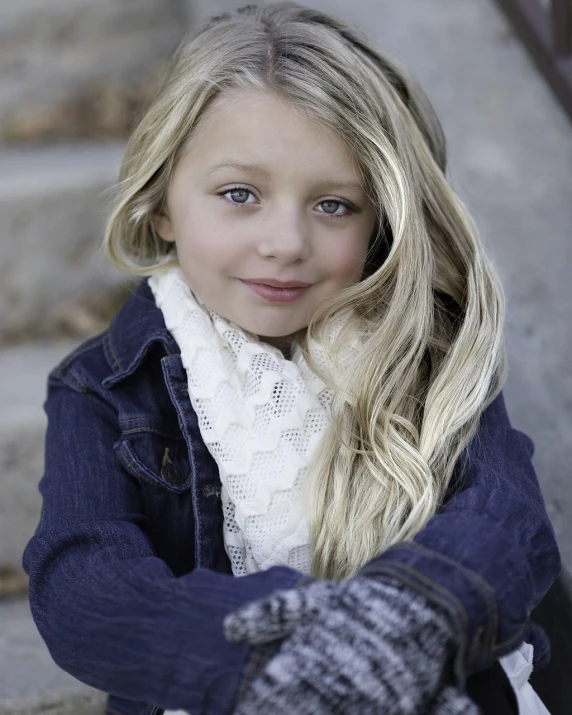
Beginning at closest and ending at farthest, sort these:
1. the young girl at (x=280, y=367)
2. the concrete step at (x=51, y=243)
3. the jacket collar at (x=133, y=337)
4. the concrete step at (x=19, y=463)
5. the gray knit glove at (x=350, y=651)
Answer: the gray knit glove at (x=350, y=651) < the young girl at (x=280, y=367) < the jacket collar at (x=133, y=337) < the concrete step at (x=19, y=463) < the concrete step at (x=51, y=243)

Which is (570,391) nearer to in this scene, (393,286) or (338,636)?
(393,286)

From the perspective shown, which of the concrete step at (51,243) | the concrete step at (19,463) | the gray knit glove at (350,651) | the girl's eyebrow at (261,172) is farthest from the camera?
the concrete step at (51,243)

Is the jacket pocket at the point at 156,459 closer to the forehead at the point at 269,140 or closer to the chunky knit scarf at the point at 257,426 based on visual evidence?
the chunky knit scarf at the point at 257,426

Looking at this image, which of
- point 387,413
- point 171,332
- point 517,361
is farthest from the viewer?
point 517,361

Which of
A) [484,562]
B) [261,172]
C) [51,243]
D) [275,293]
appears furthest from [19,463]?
[484,562]

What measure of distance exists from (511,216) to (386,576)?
3.91ft

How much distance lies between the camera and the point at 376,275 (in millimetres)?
1419

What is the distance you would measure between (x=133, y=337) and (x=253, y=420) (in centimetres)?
28

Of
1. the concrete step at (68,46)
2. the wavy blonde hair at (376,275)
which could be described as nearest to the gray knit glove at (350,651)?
the wavy blonde hair at (376,275)

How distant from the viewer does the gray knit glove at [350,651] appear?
3.03 feet

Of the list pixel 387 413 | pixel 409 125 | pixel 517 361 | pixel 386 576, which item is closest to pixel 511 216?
pixel 517 361

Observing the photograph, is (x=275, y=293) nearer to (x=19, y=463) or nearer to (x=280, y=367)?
(x=280, y=367)

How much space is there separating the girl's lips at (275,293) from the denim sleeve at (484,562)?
40 cm

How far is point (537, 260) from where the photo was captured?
6.22 ft
